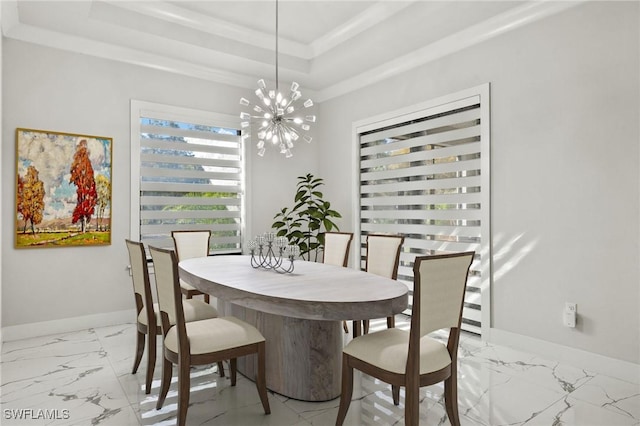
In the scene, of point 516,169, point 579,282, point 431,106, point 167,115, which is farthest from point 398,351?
point 167,115

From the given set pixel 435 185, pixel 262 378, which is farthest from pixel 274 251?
pixel 435 185

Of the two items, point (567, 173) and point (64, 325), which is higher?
point (567, 173)

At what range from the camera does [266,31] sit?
430 cm

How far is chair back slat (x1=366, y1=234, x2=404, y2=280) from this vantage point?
3.14m

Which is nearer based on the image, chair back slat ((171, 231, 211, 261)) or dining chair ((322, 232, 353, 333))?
dining chair ((322, 232, 353, 333))

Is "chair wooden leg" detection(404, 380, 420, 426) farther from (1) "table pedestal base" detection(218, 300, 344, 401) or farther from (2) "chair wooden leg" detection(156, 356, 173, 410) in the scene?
(2) "chair wooden leg" detection(156, 356, 173, 410)

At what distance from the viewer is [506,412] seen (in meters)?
2.28

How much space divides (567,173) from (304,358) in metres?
2.36

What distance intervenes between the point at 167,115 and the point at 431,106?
110 inches

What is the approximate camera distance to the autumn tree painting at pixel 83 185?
3807 mm

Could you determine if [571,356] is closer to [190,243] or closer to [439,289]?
[439,289]

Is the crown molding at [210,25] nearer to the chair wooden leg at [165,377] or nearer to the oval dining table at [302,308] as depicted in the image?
the oval dining table at [302,308]

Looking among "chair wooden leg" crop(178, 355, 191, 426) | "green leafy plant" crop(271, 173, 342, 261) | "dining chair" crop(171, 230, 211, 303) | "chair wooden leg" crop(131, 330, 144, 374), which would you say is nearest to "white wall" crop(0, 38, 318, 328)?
"dining chair" crop(171, 230, 211, 303)

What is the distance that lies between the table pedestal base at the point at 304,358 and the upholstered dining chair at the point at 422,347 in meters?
0.40
